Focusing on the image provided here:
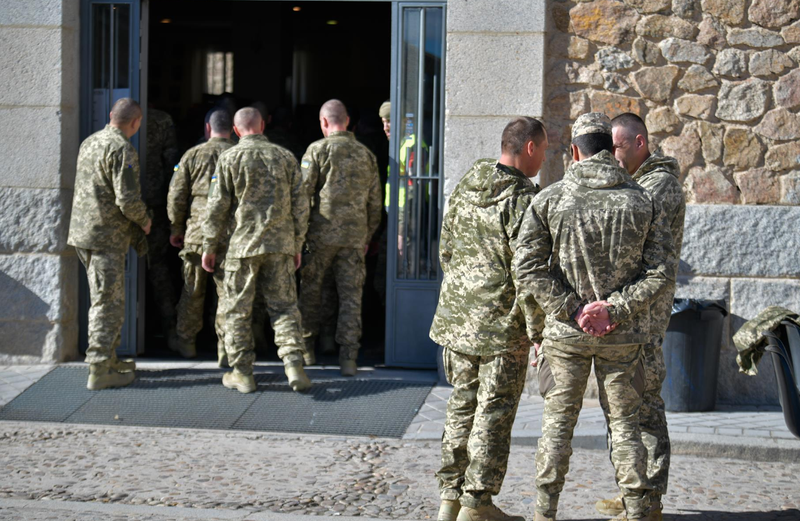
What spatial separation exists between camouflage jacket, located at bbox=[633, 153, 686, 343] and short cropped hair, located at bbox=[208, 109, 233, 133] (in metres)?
4.02

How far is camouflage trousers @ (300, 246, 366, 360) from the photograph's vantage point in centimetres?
794

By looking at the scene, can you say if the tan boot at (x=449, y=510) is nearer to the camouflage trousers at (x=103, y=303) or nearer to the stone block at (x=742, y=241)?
the stone block at (x=742, y=241)

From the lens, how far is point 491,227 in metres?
4.66

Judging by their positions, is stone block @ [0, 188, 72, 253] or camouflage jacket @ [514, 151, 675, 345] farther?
stone block @ [0, 188, 72, 253]

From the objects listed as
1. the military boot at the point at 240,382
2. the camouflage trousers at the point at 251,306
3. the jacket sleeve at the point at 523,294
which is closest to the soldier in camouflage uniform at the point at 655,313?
the jacket sleeve at the point at 523,294

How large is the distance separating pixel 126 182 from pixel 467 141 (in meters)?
2.52

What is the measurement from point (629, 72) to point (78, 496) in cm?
481

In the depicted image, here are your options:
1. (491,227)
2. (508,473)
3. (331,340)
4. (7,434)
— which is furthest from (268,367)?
(491,227)

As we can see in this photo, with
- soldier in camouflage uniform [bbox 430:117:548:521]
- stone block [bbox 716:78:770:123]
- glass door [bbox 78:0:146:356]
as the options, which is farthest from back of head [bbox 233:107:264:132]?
stone block [bbox 716:78:770:123]

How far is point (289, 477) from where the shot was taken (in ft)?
18.7

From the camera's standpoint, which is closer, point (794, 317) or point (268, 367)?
point (794, 317)

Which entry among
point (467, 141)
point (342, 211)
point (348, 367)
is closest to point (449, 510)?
point (348, 367)

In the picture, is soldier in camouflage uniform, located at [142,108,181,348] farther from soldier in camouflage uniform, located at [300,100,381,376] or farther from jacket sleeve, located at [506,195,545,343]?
jacket sleeve, located at [506,195,545,343]

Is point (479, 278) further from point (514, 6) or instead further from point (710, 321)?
point (514, 6)
